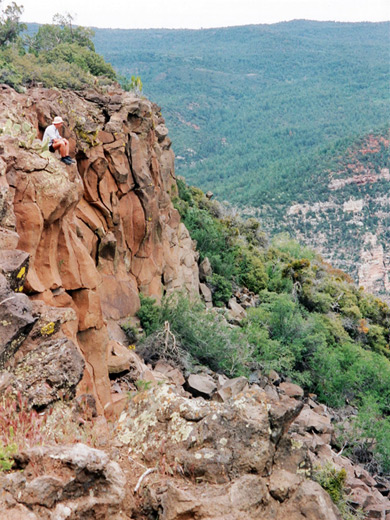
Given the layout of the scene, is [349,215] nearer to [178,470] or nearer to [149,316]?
[149,316]

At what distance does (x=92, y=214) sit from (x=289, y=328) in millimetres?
10100

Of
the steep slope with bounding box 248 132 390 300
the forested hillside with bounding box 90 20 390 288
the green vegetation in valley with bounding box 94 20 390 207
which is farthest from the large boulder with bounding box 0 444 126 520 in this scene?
the green vegetation in valley with bounding box 94 20 390 207

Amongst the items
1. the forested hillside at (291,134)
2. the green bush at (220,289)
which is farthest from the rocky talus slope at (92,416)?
the forested hillside at (291,134)

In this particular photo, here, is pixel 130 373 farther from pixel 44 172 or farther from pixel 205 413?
pixel 205 413

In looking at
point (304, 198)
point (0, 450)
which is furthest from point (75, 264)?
point (304, 198)

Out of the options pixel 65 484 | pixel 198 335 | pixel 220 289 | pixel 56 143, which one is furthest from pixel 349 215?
pixel 65 484

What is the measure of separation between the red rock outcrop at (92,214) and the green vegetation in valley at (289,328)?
4.92 ft

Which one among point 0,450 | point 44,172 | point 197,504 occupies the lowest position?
point 197,504

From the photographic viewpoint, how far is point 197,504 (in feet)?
13.7

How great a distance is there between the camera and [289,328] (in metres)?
20.4

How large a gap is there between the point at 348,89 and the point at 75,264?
15798 centimetres

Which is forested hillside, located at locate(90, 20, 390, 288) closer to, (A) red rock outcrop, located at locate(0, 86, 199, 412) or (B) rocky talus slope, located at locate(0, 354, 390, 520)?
(A) red rock outcrop, located at locate(0, 86, 199, 412)

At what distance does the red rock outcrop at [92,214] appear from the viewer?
8000 millimetres

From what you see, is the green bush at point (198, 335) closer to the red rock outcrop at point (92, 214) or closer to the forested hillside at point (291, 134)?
the red rock outcrop at point (92, 214)
